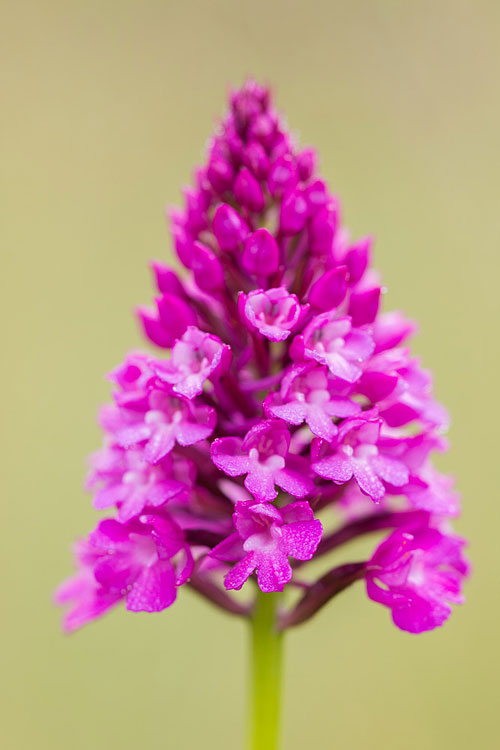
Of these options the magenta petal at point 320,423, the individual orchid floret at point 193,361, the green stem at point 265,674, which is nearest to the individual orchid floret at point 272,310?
the individual orchid floret at point 193,361

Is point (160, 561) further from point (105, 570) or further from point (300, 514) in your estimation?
point (300, 514)

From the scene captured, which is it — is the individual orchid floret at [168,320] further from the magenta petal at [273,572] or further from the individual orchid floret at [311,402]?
the magenta petal at [273,572]

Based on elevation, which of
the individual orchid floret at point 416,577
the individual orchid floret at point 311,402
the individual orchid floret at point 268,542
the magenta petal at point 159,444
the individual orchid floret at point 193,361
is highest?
the individual orchid floret at point 193,361

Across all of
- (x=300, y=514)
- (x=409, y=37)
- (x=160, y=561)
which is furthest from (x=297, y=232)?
(x=409, y=37)

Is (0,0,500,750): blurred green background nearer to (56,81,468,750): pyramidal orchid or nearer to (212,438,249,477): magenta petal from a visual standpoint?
(56,81,468,750): pyramidal orchid

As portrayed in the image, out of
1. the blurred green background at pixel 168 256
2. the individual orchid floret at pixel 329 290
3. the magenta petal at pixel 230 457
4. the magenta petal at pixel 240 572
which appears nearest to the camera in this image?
the magenta petal at pixel 240 572

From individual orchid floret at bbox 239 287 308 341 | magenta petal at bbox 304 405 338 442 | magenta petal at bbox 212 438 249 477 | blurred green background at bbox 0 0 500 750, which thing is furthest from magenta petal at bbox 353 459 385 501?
blurred green background at bbox 0 0 500 750
